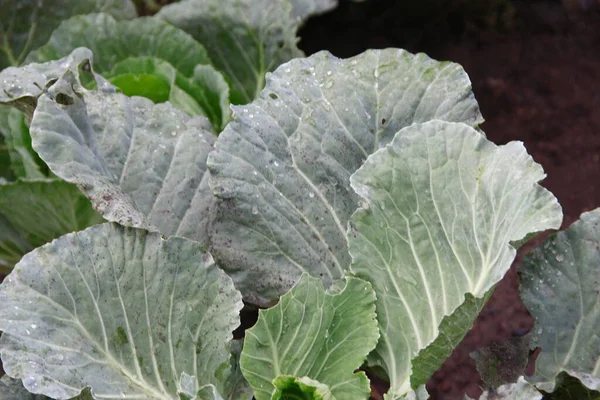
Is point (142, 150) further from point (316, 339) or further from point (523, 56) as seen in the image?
point (523, 56)

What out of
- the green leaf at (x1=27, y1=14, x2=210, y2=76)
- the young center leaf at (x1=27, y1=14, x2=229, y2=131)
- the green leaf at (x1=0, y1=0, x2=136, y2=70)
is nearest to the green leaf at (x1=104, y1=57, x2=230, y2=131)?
the young center leaf at (x1=27, y1=14, x2=229, y2=131)

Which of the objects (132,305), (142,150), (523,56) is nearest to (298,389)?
(132,305)

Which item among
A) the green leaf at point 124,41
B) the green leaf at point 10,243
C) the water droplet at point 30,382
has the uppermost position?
the green leaf at point 124,41

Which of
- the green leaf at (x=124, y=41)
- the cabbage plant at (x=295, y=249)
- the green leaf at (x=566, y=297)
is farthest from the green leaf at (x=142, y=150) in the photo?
the green leaf at (x=566, y=297)

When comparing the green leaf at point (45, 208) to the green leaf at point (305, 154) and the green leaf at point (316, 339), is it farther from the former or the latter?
the green leaf at point (316, 339)

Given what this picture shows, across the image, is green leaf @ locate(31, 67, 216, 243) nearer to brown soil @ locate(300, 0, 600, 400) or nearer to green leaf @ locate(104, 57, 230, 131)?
green leaf @ locate(104, 57, 230, 131)
